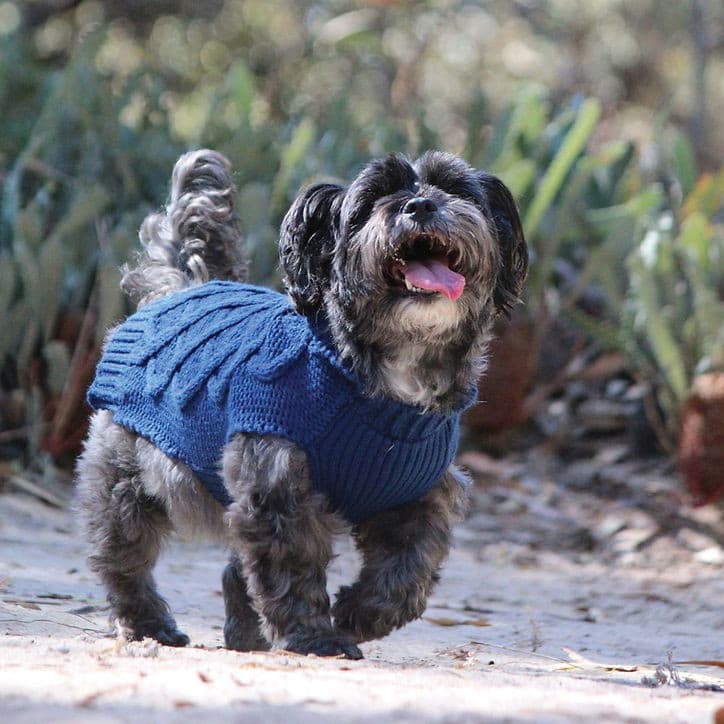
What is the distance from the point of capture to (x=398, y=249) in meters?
3.62

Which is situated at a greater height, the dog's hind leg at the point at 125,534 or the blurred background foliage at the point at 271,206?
the blurred background foliage at the point at 271,206

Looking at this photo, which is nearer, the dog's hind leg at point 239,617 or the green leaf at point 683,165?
the dog's hind leg at point 239,617

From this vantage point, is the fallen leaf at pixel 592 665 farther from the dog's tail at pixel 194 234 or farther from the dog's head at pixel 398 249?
the dog's tail at pixel 194 234

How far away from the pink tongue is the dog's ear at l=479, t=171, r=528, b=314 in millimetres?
327

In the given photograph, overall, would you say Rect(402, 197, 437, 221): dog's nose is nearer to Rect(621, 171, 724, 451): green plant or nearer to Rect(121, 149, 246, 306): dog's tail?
Rect(121, 149, 246, 306): dog's tail

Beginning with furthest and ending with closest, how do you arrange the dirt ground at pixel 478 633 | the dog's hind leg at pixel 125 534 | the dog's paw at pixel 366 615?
the dog's hind leg at pixel 125 534
the dog's paw at pixel 366 615
the dirt ground at pixel 478 633

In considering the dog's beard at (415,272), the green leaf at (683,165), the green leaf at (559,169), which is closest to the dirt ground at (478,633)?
the dog's beard at (415,272)

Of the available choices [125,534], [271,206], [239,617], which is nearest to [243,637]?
[239,617]

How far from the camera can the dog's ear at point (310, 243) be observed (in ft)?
12.6

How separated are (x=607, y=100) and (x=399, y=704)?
54.1 ft

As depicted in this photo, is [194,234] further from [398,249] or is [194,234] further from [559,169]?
[559,169]

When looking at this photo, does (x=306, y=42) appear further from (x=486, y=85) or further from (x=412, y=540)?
(x=412, y=540)

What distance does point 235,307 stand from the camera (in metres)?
4.18

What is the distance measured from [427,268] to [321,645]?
113 centimetres
